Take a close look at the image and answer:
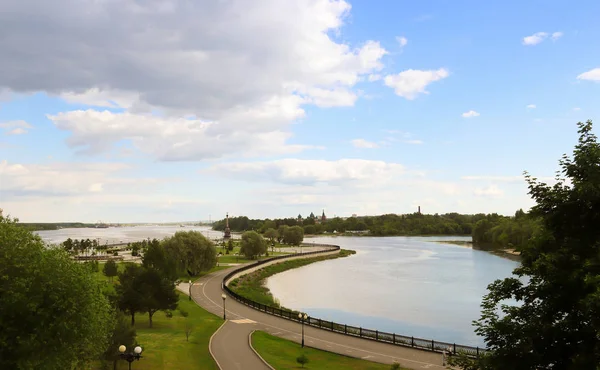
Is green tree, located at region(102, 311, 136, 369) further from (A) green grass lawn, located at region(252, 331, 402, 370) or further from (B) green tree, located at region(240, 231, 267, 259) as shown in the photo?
(B) green tree, located at region(240, 231, 267, 259)

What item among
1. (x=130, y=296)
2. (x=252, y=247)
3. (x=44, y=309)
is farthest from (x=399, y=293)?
(x=44, y=309)

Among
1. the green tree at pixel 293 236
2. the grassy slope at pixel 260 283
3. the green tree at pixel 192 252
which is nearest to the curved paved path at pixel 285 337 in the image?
the grassy slope at pixel 260 283

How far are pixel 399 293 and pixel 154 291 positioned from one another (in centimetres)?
3561

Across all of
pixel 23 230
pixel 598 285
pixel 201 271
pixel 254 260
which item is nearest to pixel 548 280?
pixel 598 285

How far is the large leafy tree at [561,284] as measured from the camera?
40.1 ft

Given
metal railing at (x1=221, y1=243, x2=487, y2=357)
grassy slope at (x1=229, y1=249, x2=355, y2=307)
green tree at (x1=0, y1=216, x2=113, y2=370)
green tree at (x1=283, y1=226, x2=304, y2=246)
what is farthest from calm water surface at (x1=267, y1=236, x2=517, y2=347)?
green tree at (x1=283, y1=226, x2=304, y2=246)

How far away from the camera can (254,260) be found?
9825cm

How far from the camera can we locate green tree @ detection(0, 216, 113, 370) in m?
17.8

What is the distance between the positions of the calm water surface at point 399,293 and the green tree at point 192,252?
10.9 metres

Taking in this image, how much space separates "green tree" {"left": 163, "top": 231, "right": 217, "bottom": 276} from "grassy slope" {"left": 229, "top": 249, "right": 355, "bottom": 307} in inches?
251

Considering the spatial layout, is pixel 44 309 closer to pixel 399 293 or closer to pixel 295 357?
pixel 295 357

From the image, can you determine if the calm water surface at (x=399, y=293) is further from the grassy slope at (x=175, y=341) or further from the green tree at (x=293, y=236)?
the green tree at (x=293, y=236)

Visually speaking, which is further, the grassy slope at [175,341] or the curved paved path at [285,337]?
the curved paved path at [285,337]

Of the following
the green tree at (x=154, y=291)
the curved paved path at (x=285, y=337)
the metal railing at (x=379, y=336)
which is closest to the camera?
the curved paved path at (x=285, y=337)
